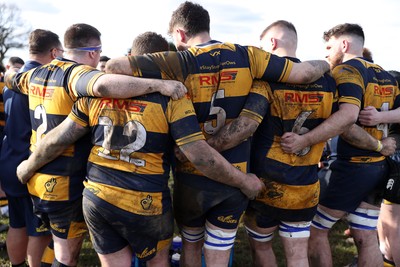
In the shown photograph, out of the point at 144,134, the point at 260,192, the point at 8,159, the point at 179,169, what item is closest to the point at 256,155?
the point at 260,192

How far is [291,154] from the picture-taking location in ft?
10.6

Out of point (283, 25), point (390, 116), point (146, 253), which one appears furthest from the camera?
point (390, 116)

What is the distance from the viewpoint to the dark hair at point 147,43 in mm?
3096

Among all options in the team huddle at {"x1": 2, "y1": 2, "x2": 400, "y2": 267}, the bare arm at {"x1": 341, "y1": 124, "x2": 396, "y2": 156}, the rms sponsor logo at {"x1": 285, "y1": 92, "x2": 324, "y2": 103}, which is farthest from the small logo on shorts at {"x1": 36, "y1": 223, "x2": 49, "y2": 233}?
the bare arm at {"x1": 341, "y1": 124, "x2": 396, "y2": 156}

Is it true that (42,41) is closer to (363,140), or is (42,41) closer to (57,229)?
(57,229)

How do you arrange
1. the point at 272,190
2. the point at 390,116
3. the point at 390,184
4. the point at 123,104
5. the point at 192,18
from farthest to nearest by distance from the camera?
1. the point at 390,184
2. the point at 390,116
3. the point at 272,190
4. the point at 192,18
5. the point at 123,104

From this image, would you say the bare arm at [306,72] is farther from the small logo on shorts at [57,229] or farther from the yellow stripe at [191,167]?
the small logo on shorts at [57,229]

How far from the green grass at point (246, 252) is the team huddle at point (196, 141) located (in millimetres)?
1106

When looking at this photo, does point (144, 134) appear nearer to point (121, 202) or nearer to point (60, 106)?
point (121, 202)

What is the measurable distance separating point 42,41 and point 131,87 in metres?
1.77

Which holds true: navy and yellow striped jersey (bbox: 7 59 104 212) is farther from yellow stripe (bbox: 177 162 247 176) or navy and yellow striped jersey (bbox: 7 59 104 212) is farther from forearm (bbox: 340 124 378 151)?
forearm (bbox: 340 124 378 151)

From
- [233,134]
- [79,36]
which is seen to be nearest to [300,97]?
[233,134]

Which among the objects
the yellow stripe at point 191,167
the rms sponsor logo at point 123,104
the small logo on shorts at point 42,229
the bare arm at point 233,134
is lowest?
the small logo on shorts at point 42,229

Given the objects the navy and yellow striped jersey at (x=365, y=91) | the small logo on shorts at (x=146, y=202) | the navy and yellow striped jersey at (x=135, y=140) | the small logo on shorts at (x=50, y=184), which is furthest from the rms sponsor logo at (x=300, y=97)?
the small logo on shorts at (x=50, y=184)
